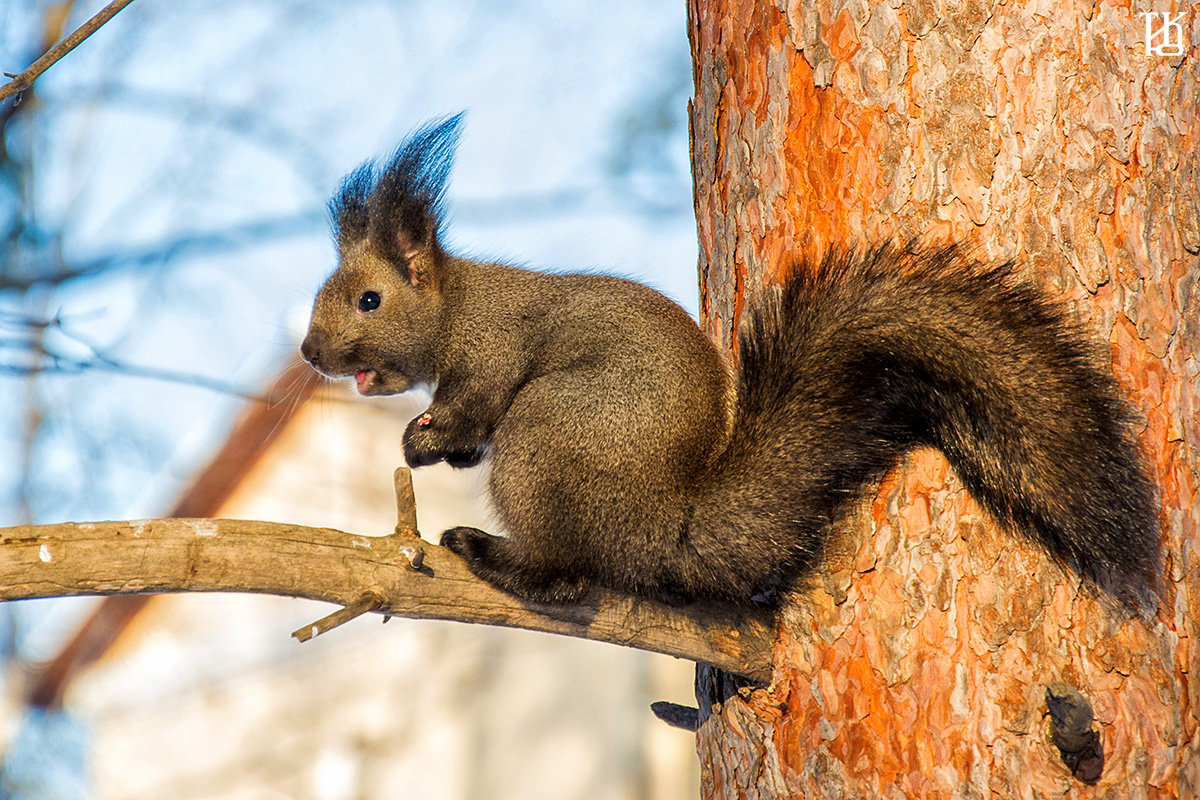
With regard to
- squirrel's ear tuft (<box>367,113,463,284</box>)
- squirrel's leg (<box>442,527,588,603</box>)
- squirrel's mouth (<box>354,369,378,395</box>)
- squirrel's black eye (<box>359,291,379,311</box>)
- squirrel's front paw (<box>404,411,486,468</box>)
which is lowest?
squirrel's leg (<box>442,527,588,603</box>)

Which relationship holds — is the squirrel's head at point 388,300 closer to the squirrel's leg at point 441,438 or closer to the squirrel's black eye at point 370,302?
the squirrel's black eye at point 370,302

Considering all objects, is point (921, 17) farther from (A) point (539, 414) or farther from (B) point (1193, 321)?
(A) point (539, 414)

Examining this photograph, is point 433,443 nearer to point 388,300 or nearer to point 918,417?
point 388,300

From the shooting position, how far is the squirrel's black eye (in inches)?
84.6

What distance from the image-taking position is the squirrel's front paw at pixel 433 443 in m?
1.96

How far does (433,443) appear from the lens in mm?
1964

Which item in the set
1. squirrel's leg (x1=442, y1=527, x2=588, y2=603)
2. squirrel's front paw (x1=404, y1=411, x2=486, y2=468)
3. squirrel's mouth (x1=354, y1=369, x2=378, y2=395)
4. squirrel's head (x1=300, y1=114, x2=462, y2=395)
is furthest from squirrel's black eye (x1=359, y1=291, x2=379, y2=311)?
squirrel's leg (x1=442, y1=527, x2=588, y2=603)

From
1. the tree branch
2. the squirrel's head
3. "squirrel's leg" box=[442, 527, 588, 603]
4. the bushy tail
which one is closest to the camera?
the tree branch

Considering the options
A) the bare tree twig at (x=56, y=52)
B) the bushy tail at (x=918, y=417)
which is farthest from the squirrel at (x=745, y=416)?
the bare tree twig at (x=56, y=52)

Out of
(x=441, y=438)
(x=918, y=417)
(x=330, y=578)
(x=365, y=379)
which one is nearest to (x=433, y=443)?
(x=441, y=438)

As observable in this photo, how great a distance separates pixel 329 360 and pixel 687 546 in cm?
90

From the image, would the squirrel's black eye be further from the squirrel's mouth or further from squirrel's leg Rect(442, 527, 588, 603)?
squirrel's leg Rect(442, 527, 588, 603)

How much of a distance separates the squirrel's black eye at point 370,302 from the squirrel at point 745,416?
0.06m

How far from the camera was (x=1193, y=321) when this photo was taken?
1546 mm
